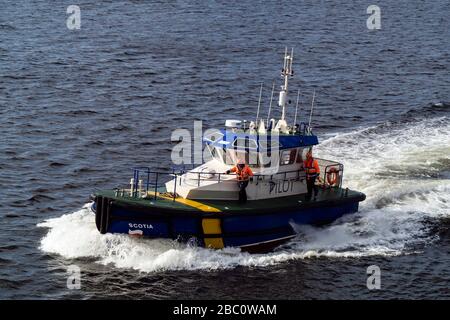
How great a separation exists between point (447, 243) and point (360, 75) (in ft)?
93.0

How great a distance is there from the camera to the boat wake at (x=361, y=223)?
30156mm

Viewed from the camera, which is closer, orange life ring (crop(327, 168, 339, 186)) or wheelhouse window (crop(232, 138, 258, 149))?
wheelhouse window (crop(232, 138, 258, 149))

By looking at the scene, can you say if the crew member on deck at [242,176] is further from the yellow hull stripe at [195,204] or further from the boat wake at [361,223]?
the boat wake at [361,223]

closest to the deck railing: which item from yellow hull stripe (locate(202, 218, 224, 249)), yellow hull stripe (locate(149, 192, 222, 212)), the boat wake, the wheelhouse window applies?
yellow hull stripe (locate(149, 192, 222, 212))

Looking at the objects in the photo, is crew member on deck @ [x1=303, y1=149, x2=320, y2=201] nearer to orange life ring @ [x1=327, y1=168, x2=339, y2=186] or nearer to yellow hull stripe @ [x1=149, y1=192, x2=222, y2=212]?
orange life ring @ [x1=327, y1=168, x2=339, y2=186]

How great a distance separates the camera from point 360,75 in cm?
5966

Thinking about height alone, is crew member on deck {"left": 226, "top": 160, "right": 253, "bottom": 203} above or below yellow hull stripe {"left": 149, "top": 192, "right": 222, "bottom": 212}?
above

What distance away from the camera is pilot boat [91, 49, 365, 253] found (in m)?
29.9

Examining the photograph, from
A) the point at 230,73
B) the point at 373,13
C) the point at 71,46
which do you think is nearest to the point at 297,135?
the point at 230,73

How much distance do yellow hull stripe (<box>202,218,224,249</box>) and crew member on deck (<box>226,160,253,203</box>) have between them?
1.66 m

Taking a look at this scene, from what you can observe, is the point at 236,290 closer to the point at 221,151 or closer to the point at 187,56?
the point at 221,151

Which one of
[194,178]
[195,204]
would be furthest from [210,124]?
[195,204]

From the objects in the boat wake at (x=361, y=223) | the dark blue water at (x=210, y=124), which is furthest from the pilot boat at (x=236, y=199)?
the dark blue water at (x=210, y=124)

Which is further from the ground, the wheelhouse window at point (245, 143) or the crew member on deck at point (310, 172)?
the wheelhouse window at point (245, 143)
